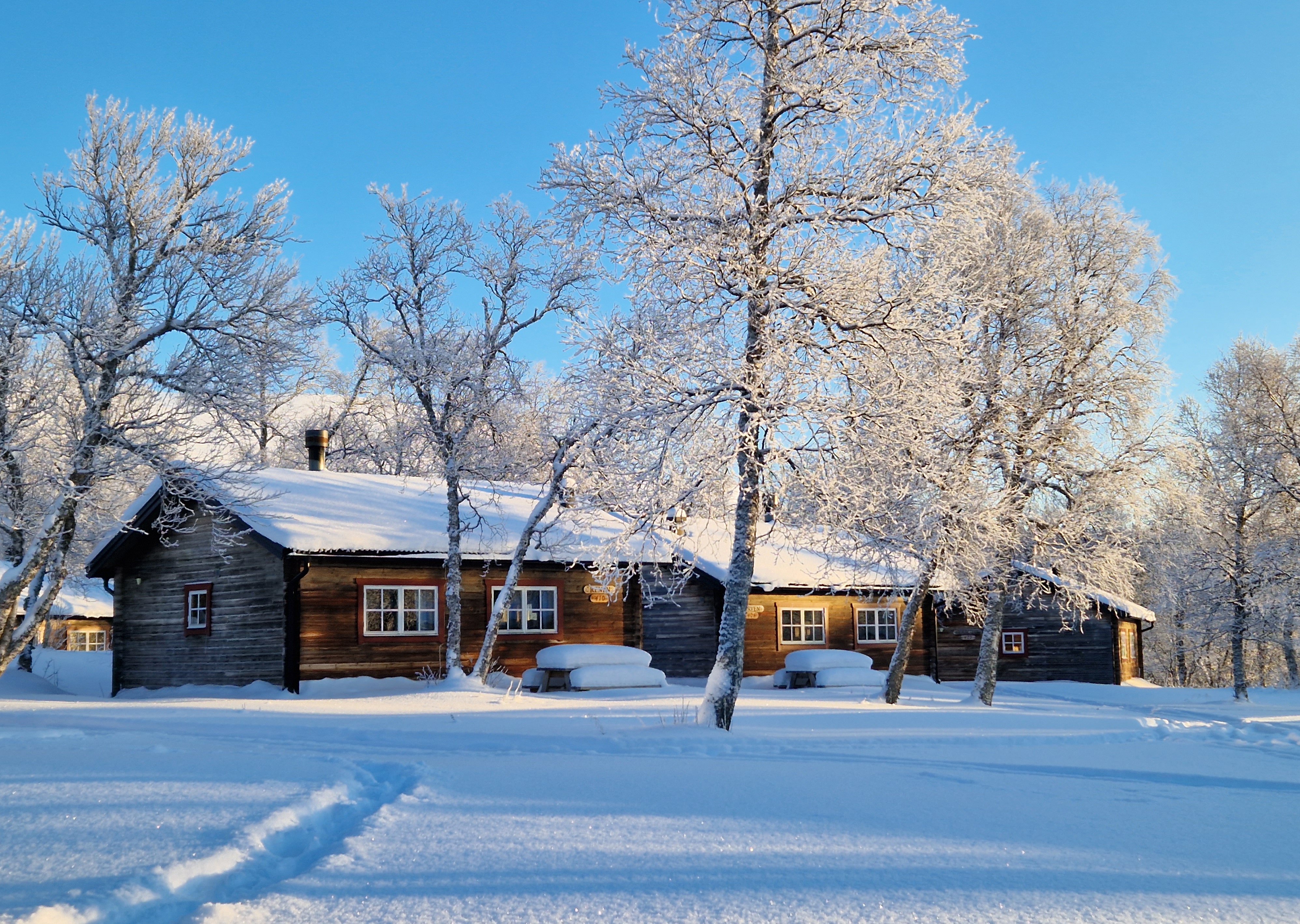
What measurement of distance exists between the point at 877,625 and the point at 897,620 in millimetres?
792

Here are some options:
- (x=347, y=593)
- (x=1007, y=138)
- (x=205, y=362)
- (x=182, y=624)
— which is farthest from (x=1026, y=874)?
(x=182, y=624)

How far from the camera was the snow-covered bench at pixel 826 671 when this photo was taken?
927 inches

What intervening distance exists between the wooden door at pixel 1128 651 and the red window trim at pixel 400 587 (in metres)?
21.7

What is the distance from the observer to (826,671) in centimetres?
2358

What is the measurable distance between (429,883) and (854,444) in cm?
773

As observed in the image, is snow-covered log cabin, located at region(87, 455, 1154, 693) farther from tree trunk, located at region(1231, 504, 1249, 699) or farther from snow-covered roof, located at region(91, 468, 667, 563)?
tree trunk, located at region(1231, 504, 1249, 699)

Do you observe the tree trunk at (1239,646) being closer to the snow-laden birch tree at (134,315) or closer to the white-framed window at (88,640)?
the snow-laden birch tree at (134,315)

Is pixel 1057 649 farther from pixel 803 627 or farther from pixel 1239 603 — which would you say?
pixel 803 627

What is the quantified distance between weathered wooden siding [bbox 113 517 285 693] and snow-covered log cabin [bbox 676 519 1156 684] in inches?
341

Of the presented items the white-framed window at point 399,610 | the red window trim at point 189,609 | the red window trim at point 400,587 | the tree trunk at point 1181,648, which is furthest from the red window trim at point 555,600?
the tree trunk at point 1181,648

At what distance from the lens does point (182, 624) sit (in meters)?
21.2

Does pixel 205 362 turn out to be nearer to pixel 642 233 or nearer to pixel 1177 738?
pixel 642 233

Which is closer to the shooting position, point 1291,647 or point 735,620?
point 735,620

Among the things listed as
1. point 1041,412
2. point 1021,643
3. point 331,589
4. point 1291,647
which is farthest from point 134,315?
point 1291,647
